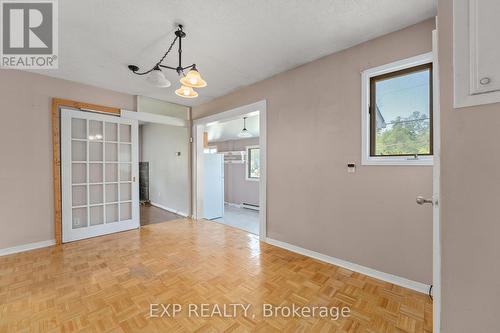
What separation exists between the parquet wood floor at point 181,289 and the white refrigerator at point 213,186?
1758 millimetres

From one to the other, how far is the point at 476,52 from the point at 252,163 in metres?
5.81

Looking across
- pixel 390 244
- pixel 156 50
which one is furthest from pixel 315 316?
pixel 156 50

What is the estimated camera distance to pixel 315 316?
Answer: 165 cm

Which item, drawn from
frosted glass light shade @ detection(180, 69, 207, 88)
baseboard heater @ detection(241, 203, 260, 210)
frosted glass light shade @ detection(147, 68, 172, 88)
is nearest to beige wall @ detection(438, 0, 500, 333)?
frosted glass light shade @ detection(180, 69, 207, 88)

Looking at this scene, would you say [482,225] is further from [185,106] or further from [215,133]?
[215,133]

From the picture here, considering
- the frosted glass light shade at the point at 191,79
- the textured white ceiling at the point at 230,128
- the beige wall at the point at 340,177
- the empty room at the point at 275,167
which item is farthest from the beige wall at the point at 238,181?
the frosted glass light shade at the point at 191,79

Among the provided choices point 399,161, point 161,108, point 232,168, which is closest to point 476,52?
point 399,161

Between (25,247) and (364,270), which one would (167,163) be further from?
(364,270)

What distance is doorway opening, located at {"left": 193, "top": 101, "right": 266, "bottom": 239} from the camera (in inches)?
134

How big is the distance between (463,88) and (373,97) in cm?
181

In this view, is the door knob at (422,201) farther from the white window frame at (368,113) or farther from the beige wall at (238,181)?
the beige wall at (238,181)

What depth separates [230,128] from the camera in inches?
223

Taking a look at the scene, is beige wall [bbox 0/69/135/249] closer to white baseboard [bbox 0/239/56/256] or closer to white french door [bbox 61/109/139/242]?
white baseboard [bbox 0/239/56/256]

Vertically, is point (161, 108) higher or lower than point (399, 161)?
higher
